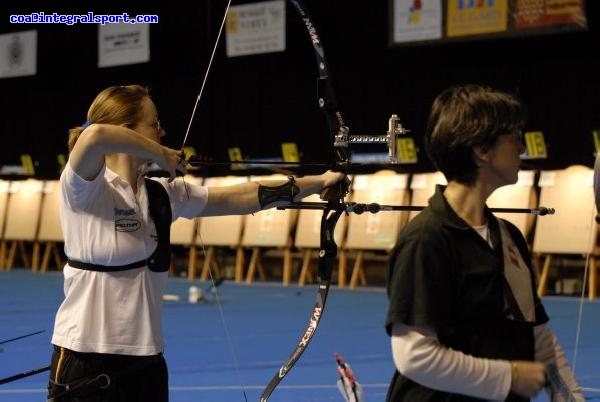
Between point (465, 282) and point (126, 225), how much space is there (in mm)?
1132

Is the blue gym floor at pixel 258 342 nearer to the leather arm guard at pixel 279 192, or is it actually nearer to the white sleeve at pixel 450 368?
the leather arm guard at pixel 279 192

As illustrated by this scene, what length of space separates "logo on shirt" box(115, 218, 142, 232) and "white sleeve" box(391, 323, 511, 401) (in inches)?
42.7

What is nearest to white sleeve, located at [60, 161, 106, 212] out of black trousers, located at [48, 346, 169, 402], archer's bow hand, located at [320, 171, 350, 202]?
black trousers, located at [48, 346, 169, 402]

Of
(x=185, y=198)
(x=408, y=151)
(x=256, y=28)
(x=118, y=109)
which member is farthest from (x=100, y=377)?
(x=256, y=28)

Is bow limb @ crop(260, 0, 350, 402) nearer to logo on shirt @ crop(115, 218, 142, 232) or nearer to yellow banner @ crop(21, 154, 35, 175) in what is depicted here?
logo on shirt @ crop(115, 218, 142, 232)

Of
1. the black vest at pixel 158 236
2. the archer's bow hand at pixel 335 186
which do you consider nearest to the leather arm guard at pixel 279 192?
the archer's bow hand at pixel 335 186

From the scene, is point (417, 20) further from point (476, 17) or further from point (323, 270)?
point (323, 270)

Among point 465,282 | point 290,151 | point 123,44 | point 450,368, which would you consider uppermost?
point 123,44

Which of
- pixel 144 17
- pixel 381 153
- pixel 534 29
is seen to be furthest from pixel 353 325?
pixel 144 17

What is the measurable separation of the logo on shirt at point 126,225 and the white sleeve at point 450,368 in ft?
3.56

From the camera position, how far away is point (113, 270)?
258 cm

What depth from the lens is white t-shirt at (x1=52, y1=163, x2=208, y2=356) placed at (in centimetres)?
256

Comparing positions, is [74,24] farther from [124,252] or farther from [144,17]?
[124,252]

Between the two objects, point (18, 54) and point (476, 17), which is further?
point (18, 54)
